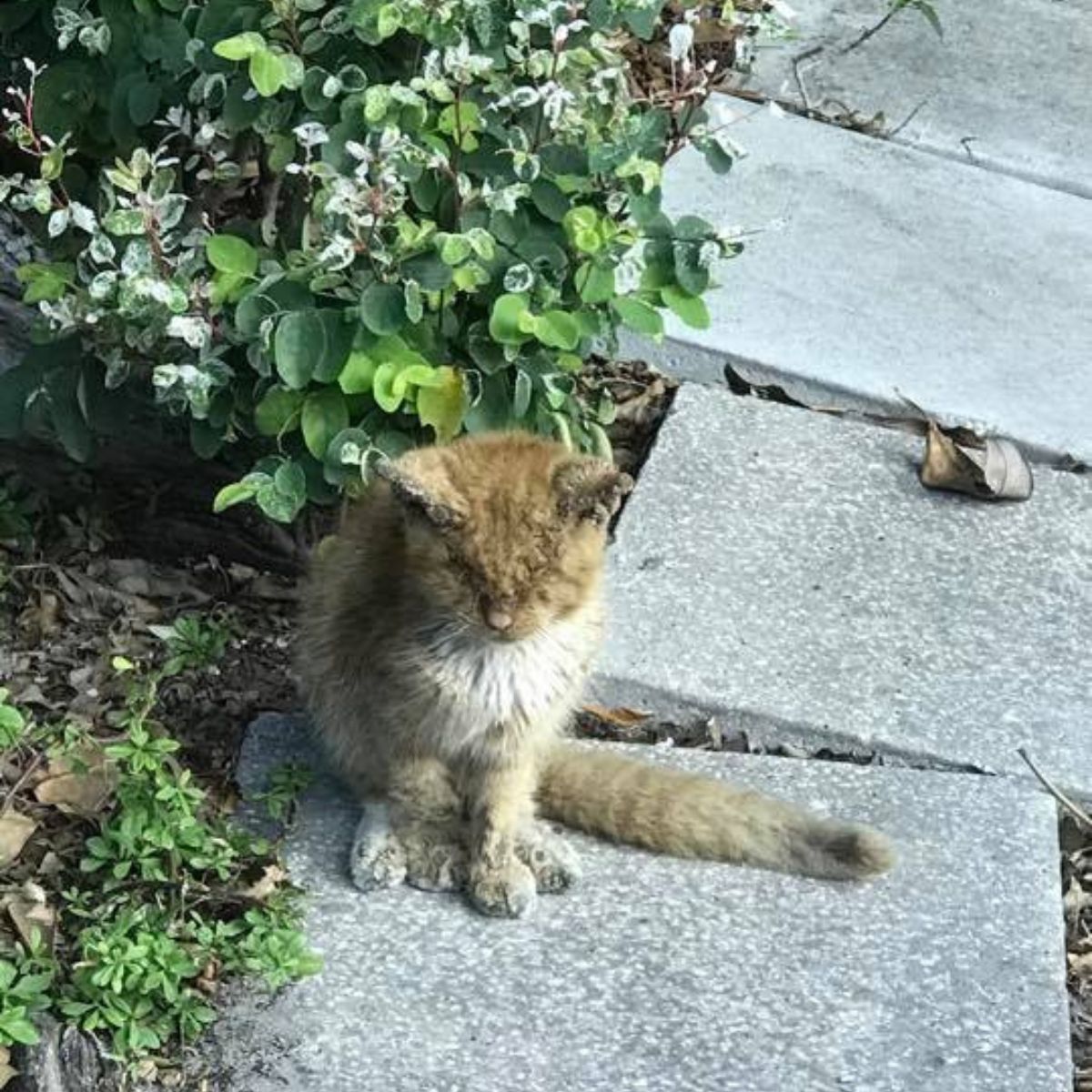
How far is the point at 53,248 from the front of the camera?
4.32m

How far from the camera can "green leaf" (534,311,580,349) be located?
4.02m

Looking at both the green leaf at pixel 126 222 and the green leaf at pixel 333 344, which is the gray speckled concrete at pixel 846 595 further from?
the green leaf at pixel 126 222

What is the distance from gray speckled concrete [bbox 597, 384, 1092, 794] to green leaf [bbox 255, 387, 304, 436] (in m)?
0.88

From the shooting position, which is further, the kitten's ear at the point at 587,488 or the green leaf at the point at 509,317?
the green leaf at the point at 509,317

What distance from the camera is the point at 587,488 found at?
Result: 11.1 ft

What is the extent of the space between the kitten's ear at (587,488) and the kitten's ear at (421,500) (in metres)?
0.19

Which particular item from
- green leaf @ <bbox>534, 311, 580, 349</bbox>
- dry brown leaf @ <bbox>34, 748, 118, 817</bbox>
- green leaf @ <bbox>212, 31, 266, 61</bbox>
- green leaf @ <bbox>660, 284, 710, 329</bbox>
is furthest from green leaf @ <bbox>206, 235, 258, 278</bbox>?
dry brown leaf @ <bbox>34, 748, 118, 817</bbox>

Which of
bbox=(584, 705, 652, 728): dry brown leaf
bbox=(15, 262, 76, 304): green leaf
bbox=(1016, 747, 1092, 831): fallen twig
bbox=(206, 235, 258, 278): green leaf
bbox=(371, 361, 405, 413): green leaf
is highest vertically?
bbox=(206, 235, 258, 278): green leaf

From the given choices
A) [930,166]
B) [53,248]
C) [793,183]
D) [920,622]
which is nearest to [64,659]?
[53,248]

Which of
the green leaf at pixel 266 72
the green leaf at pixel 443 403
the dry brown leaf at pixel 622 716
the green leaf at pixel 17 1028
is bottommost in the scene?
the dry brown leaf at pixel 622 716

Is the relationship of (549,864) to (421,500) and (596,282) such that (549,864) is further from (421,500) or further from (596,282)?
(596,282)

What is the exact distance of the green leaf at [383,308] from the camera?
3838 millimetres

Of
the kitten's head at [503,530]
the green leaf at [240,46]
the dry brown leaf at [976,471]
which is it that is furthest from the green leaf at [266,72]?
the dry brown leaf at [976,471]

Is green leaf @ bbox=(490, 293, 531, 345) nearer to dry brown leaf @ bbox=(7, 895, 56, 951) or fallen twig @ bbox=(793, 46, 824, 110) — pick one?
dry brown leaf @ bbox=(7, 895, 56, 951)
